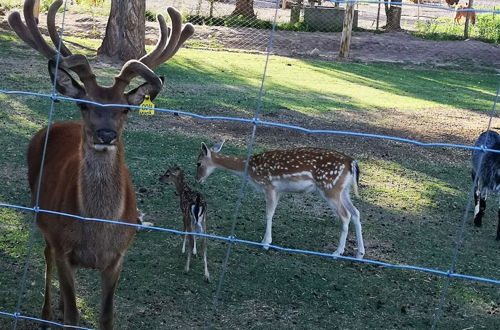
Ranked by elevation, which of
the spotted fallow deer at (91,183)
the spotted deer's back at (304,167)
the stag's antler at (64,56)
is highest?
the stag's antler at (64,56)

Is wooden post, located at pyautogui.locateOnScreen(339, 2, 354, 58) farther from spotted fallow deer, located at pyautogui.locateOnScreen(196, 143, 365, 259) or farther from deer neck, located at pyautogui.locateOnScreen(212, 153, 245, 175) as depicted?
spotted fallow deer, located at pyautogui.locateOnScreen(196, 143, 365, 259)

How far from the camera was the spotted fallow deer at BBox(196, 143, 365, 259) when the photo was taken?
6.95 m

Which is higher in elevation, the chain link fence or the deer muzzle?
the deer muzzle

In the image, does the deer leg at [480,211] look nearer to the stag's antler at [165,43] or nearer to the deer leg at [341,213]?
the deer leg at [341,213]

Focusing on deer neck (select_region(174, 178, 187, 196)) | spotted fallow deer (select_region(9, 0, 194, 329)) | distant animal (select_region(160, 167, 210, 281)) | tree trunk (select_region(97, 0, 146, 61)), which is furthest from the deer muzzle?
tree trunk (select_region(97, 0, 146, 61))

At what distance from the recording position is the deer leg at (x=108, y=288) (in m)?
4.52

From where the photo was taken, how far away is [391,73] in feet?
59.2

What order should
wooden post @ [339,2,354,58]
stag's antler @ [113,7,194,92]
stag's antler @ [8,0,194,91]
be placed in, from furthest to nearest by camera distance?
1. wooden post @ [339,2,354,58]
2. stag's antler @ [113,7,194,92]
3. stag's antler @ [8,0,194,91]

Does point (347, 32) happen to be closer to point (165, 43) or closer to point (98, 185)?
point (165, 43)

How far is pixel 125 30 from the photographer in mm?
14734

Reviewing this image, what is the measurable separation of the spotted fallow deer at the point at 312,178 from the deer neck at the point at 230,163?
1.09ft

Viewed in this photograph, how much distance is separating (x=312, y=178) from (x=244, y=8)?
17.5 m

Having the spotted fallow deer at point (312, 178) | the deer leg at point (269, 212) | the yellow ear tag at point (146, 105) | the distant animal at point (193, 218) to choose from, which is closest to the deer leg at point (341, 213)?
the spotted fallow deer at point (312, 178)

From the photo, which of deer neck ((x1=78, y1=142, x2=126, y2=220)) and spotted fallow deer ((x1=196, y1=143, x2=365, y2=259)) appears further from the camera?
spotted fallow deer ((x1=196, y1=143, x2=365, y2=259))
